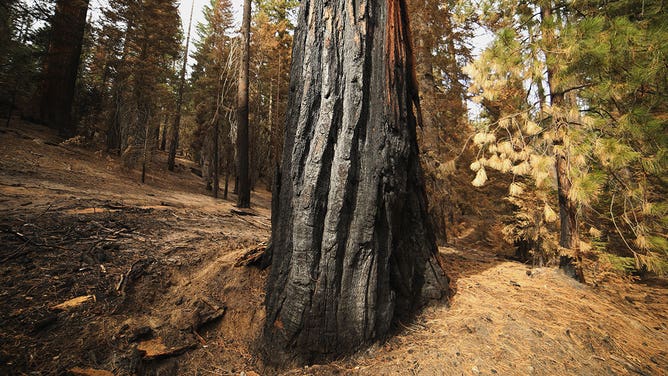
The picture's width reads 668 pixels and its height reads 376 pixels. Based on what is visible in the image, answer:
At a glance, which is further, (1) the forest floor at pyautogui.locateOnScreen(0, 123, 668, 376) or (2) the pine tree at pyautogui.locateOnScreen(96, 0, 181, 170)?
(2) the pine tree at pyautogui.locateOnScreen(96, 0, 181, 170)

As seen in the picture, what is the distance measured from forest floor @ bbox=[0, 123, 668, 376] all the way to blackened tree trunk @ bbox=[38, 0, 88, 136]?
27.8 ft

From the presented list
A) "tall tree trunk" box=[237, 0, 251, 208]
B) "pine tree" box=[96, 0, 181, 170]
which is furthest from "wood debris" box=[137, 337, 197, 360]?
"pine tree" box=[96, 0, 181, 170]

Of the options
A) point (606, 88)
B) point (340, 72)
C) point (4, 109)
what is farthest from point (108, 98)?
point (606, 88)

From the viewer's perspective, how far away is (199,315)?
2.32 metres

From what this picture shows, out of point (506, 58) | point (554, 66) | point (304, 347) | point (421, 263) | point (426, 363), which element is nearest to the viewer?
point (426, 363)

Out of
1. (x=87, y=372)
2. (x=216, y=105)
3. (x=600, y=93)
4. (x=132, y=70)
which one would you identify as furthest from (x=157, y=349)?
(x=216, y=105)

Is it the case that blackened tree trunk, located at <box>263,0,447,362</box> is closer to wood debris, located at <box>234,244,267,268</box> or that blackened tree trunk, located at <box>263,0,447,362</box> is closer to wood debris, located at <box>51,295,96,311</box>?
wood debris, located at <box>234,244,267,268</box>

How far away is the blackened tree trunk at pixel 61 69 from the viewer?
9016 mm

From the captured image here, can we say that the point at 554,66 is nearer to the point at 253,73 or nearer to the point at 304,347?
the point at 304,347

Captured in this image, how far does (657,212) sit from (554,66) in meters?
1.98

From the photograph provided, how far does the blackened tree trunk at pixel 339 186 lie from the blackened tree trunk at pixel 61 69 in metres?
11.7

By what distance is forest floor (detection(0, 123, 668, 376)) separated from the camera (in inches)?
71.4

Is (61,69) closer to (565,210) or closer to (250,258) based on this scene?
(250,258)

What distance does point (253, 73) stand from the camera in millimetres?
11773
